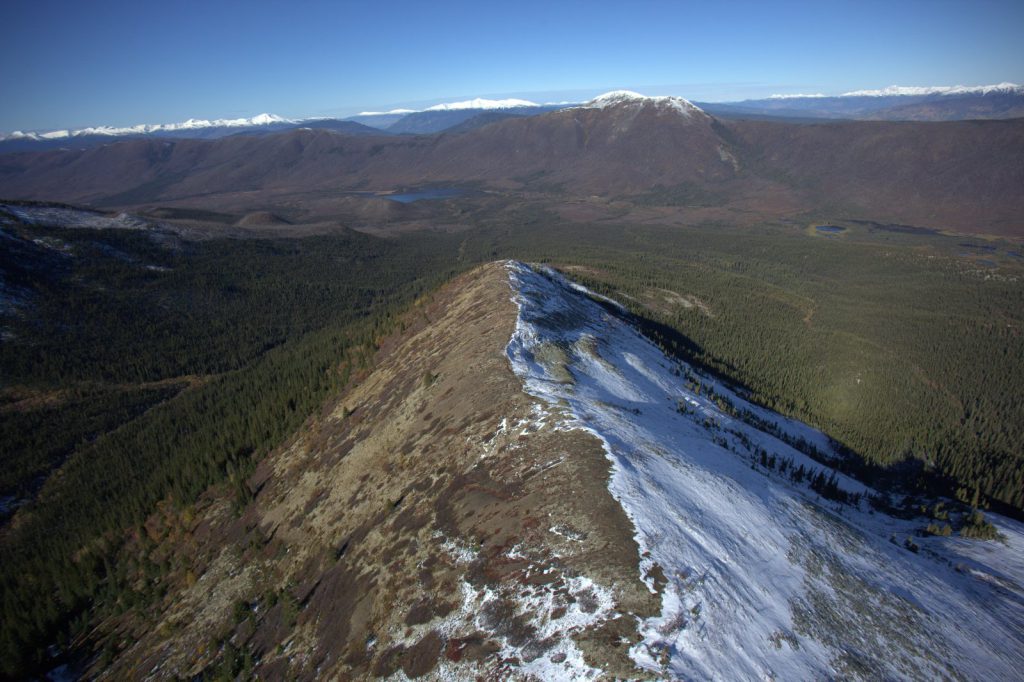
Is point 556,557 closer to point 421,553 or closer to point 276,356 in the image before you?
point 421,553

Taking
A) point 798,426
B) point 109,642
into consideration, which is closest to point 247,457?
point 109,642


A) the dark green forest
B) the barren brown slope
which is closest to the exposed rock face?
the barren brown slope

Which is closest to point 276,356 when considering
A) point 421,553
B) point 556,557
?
point 421,553

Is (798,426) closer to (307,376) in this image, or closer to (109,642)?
(307,376)

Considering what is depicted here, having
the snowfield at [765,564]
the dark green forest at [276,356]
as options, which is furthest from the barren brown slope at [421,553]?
the dark green forest at [276,356]

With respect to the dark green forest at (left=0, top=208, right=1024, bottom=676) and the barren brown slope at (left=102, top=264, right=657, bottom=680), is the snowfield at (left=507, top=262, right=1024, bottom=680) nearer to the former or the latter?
the barren brown slope at (left=102, top=264, right=657, bottom=680)

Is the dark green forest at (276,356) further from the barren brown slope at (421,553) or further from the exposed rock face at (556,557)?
the exposed rock face at (556,557)
